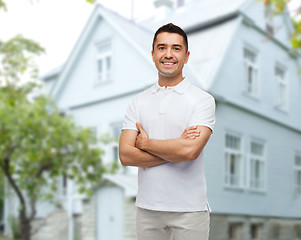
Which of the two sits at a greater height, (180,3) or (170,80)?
(180,3)

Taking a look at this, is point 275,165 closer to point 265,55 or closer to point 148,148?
point 265,55

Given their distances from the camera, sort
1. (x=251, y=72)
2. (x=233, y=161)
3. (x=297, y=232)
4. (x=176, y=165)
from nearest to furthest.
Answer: (x=176, y=165) → (x=233, y=161) → (x=251, y=72) → (x=297, y=232)

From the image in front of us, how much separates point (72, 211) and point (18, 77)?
16.9 ft

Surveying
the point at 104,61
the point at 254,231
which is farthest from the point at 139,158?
the point at 254,231

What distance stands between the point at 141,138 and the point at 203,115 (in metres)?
0.29

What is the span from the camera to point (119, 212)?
480 inches

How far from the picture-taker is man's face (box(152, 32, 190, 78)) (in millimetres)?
2104

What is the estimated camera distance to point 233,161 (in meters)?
12.6

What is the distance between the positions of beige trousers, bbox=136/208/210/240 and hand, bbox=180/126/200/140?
335 mm

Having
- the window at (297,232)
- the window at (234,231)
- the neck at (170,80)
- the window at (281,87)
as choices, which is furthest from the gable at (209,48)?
the neck at (170,80)

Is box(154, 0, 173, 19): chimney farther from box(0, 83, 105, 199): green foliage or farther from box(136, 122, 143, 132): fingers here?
box(136, 122, 143, 132): fingers

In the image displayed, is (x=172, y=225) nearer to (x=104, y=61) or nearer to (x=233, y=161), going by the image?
(x=233, y=161)

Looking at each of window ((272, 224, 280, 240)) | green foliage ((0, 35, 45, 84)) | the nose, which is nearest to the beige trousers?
the nose

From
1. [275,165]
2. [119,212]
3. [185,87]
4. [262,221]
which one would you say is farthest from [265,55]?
[185,87]
